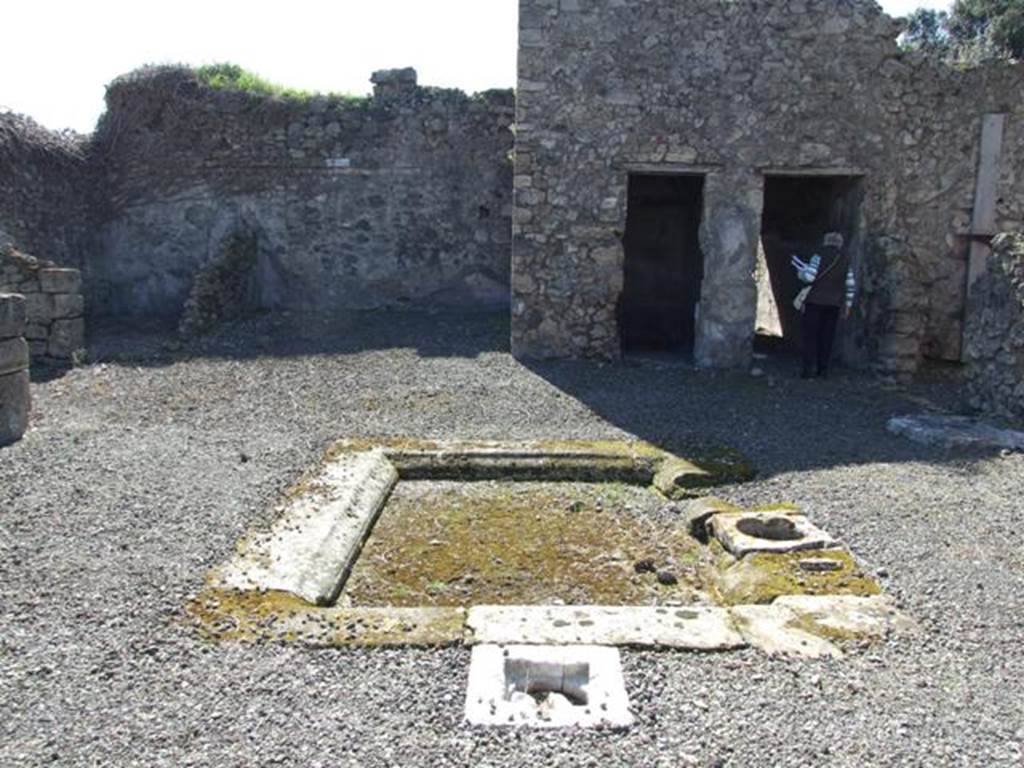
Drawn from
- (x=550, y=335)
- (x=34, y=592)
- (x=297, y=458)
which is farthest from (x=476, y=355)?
(x=34, y=592)

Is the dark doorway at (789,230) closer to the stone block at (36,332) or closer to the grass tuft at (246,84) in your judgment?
the grass tuft at (246,84)

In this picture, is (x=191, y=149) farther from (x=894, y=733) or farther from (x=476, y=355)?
(x=894, y=733)

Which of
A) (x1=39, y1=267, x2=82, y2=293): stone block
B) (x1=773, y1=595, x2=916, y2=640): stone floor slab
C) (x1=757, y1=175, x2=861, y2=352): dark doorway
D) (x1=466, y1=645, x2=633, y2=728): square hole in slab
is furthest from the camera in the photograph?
(x1=757, y1=175, x2=861, y2=352): dark doorway

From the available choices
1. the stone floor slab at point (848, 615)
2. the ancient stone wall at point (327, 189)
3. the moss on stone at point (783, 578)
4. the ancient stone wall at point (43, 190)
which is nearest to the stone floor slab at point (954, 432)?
the moss on stone at point (783, 578)

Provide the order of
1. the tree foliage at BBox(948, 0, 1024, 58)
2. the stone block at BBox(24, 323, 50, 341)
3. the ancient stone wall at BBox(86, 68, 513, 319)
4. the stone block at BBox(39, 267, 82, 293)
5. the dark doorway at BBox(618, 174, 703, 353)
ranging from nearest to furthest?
the stone block at BBox(24, 323, 50, 341)
the stone block at BBox(39, 267, 82, 293)
the dark doorway at BBox(618, 174, 703, 353)
the ancient stone wall at BBox(86, 68, 513, 319)
the tree foliage at BBox(948, 0, 1024, 58)

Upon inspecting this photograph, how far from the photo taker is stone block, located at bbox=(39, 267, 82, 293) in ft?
34.8

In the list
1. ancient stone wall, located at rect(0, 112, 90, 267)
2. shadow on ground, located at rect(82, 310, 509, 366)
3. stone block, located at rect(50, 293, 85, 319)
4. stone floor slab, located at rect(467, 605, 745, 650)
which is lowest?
stone floor slab, located at rect(467, 605, 745, 650)

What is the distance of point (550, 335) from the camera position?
10.4 m

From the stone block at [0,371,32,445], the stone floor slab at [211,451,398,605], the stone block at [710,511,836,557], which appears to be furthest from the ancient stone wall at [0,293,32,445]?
the stone block at [710,511,836,557]

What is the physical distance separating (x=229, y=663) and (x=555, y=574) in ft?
7.05

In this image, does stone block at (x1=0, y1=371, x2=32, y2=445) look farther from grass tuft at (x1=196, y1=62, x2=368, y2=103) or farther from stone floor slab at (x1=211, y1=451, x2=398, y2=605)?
grass tuft at (x1=196, y1=62, x2=368, y2=103)

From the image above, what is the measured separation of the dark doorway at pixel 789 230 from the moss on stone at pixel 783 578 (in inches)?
275

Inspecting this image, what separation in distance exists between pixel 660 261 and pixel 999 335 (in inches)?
Result: 241

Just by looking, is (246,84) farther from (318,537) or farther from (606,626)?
(606,626)
